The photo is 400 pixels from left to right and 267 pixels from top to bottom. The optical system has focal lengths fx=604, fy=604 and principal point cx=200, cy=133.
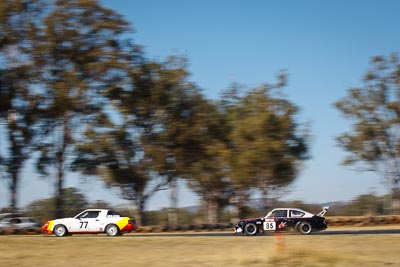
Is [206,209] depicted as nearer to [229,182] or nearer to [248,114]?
[229,182]

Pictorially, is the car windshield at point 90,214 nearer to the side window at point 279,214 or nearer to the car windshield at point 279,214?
the car windshield at point 279,214

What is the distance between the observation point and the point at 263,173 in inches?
1912

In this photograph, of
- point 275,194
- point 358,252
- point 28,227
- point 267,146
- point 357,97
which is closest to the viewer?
point 358,252

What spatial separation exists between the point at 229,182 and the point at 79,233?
71.7 feet

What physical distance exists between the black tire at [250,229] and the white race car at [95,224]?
18.8 ft

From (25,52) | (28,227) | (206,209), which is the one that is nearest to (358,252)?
(28,227)

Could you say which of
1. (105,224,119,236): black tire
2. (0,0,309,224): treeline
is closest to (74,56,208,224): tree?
(0,0,309,224): treeline

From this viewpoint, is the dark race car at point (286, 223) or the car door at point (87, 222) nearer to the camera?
the dark race car at point (286, 223)

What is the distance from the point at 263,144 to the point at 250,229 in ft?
55.6

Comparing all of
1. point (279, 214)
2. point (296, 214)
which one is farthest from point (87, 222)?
point (296, 214)

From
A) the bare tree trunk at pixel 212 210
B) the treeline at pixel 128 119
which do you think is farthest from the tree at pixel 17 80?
the bare tree trunk at pixel 212 210

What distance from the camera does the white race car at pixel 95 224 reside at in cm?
3064

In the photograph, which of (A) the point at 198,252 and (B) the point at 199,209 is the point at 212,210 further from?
(A) the point at 198,252

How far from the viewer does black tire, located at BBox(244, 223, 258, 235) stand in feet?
100
